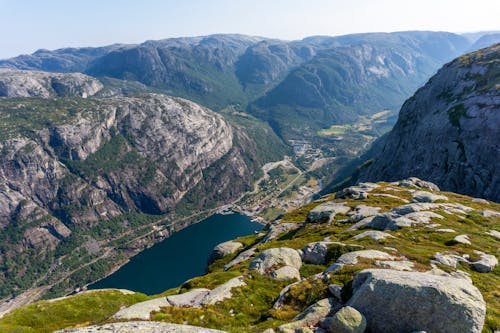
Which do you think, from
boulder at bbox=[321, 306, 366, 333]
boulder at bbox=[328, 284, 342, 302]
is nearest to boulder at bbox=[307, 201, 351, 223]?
boulder at bbox=[328, 284, 342, 302]

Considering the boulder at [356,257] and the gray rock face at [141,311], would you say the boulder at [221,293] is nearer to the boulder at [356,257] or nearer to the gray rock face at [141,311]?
the gray rock face at [141,311]

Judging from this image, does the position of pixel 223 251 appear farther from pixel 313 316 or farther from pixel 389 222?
pixel 313 316

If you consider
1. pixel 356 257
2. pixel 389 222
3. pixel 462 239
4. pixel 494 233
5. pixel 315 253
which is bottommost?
pixel 494 233

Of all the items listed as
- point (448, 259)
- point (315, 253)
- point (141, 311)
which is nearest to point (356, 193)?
point (315, 253)

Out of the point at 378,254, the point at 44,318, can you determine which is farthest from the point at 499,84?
the point at 44,318

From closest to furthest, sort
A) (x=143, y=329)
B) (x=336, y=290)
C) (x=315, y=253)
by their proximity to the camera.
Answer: (x=143, y=329), (x=336, y=290), (x=315, y=253)
